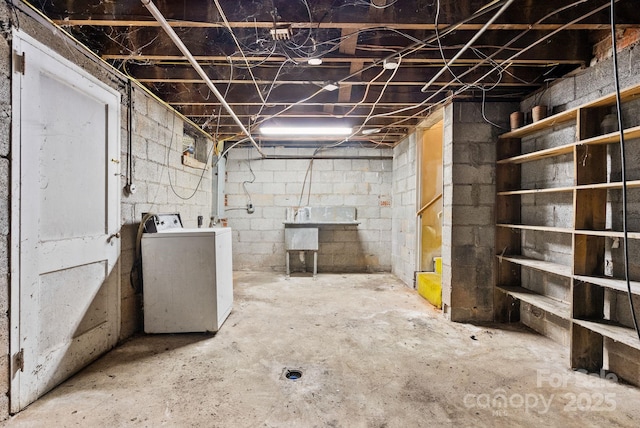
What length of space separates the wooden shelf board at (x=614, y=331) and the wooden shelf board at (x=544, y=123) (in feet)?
4.55

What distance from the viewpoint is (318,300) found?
3.47 m

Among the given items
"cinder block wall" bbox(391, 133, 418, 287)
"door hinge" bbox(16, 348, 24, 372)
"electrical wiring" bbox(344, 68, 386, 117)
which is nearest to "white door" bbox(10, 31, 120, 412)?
"door hinge" bbox(16, 348, 24, 372)

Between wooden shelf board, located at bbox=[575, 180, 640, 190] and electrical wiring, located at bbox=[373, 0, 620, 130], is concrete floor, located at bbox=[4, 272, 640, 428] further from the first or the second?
electrical wiring, located at bbox=[373, 0, 620, 130]

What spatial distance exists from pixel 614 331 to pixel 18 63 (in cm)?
359

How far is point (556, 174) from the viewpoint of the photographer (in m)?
2.37

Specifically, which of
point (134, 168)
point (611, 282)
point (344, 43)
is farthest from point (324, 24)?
point (611, 282)

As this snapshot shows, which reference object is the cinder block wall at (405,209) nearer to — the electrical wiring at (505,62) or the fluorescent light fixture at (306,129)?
the electrical wiring at (505,62)

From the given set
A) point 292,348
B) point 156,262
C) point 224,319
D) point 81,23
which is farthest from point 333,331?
point 81,23

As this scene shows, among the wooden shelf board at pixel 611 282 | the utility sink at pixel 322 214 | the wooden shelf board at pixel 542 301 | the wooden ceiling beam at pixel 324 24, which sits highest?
the wooden ceiling beam at pixel 324 24

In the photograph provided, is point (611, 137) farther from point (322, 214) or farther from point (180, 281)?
point (322, 214)

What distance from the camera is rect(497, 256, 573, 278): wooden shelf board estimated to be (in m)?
2.06

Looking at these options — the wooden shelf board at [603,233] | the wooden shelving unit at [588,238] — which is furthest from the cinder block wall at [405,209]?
the wooden shelf board at [603,233]

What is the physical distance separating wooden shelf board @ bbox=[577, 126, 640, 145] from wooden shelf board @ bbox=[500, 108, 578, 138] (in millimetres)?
245

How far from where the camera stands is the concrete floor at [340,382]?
1.49 meters
